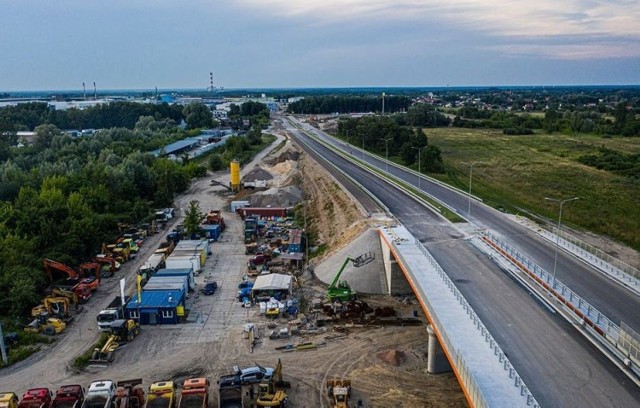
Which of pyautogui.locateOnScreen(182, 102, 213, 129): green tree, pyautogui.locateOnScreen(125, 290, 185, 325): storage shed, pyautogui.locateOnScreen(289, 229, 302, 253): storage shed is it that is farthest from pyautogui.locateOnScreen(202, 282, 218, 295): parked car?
pyautogui.locateOnScreen(182, 102, 213, 129): green tree

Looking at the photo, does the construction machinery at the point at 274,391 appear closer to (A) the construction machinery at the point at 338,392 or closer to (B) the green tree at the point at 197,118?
(A) the construction machinery at the point at 338,392

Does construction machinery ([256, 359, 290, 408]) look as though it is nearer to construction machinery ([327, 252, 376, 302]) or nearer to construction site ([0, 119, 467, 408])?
construction site ([0, 119, 467, 408])

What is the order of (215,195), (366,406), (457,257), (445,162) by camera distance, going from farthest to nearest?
(445,162) < (215,195) < (457,257) < (366,406)

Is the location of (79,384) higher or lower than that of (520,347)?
lower

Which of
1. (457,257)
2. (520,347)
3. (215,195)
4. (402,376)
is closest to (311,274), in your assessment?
(457,257)

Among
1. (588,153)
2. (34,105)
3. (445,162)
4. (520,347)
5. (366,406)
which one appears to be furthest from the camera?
(34,105)

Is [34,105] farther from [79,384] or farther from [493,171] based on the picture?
[79,384]

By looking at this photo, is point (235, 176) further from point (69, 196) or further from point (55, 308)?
point (55, 308)
